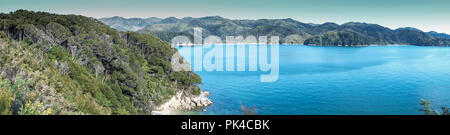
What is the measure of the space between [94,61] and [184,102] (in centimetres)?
1283

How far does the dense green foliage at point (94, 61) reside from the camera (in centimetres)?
2735

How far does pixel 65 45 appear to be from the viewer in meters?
37.9

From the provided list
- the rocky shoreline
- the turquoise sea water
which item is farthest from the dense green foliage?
the turquoise sea water

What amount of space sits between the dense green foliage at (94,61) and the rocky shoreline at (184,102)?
80cm

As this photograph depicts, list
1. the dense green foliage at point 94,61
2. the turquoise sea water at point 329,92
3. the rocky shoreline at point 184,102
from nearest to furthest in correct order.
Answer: the dense green foliage at point 94,61 < the turquoise sea water at point 329,92 < the rocky shoreline at point 184,102


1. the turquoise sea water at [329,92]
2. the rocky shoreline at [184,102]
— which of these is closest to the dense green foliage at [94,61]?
the rocky shoreline at [184,102]

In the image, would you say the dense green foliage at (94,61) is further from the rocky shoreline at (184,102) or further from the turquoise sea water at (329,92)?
the turquoise sea water at (329,92)

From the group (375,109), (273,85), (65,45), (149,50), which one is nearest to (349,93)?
(375,109)

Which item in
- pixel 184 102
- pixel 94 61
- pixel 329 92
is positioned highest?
pixel 94 61

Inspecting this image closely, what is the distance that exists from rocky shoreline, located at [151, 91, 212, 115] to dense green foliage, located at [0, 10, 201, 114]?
2.63ft

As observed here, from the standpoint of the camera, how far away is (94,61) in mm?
36938

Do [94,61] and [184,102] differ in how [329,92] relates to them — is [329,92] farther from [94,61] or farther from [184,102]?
[94,61]

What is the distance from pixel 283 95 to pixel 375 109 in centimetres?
1278

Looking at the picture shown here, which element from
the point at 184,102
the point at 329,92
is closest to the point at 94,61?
the point at 184,102
